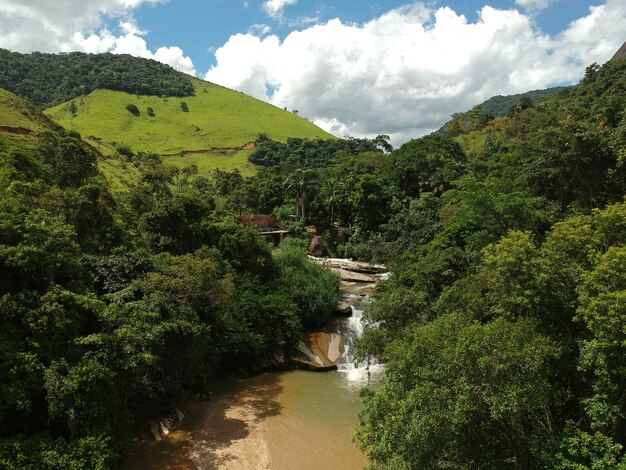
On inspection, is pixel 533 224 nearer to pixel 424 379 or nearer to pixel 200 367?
pixel 424 379

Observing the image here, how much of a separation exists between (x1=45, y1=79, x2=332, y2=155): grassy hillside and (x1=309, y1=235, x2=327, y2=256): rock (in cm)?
6313

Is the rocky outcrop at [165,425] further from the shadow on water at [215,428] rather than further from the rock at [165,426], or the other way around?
the shadow on water at [215,428]

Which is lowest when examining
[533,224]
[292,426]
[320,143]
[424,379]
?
[292,426]

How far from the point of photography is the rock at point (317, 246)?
53.6 m

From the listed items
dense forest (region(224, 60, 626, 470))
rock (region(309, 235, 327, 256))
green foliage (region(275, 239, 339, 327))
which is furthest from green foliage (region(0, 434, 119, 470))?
rock (region(309, 235, 327, 256))

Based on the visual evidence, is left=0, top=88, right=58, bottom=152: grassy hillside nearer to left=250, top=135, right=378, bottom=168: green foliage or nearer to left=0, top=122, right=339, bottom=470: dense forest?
left=0, top=122, right=339, bottom=470: dense forest

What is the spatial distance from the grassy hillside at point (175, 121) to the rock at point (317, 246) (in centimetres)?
6313

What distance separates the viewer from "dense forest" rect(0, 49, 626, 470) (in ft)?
33.4

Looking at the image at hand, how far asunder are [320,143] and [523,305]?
11449cm

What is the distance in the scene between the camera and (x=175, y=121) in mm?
121562

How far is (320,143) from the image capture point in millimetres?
122875

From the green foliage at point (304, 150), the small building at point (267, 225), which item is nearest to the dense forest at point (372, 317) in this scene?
the small building at point (267, 225)

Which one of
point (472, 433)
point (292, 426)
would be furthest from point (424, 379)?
point (292, 426)

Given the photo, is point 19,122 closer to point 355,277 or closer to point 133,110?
point 355,277
